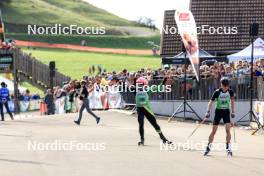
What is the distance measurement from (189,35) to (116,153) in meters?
10.5

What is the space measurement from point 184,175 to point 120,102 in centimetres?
2132

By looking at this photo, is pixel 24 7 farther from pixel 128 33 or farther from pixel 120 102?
pixel 120 102

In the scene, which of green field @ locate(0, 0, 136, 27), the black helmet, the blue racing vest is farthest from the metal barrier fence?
green field @ locate(0, 0, 136, 27)

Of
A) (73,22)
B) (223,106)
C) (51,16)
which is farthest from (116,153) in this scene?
(51,16)

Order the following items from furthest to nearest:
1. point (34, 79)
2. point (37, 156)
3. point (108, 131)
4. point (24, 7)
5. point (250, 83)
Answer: point (24, 7) < point (34, 79) < point (250, 83) < point (108, 131) < point (37, 156)

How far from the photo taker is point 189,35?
27.4 meters

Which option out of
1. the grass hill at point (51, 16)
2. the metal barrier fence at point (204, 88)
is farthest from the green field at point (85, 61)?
the metal barrier fence at point (204, 88)

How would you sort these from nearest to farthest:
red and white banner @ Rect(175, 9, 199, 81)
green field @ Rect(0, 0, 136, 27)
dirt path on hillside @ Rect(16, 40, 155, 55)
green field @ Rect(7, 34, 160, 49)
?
red and white banner @ Rect(175, 9, 199, 81)
dirt path on hillside @ Rect(16, 40, 155, 55)
green field @ Rect(7, 34, 160, 49)
green field @ Rect(0, 0, 136, 27)

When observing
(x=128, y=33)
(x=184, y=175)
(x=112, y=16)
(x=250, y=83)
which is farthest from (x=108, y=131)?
(x=112, y=16)

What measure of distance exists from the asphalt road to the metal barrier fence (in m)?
2.15

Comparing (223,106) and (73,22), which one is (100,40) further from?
(223,106)

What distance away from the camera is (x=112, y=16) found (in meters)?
154

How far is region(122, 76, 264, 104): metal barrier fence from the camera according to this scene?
27283 millimetres

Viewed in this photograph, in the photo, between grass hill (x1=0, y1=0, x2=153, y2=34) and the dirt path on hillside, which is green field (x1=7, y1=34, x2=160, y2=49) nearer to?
the dirt path on hillside
